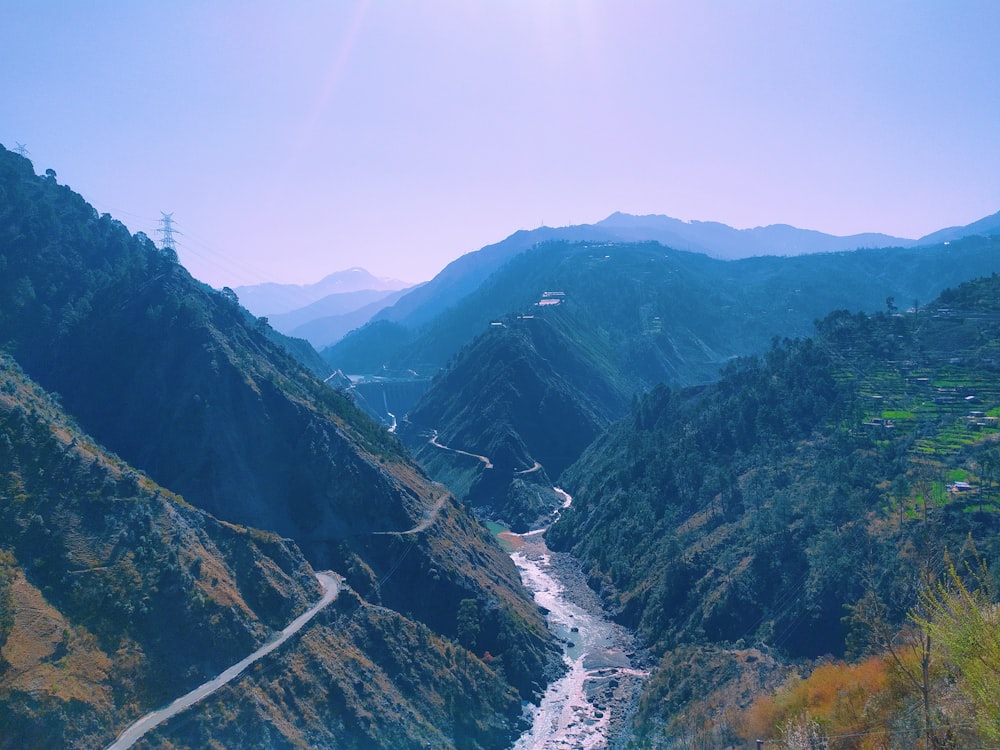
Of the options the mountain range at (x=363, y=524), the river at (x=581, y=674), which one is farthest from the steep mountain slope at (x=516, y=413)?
the river at (x=581, y=674)

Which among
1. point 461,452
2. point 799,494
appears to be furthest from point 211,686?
point 461,452

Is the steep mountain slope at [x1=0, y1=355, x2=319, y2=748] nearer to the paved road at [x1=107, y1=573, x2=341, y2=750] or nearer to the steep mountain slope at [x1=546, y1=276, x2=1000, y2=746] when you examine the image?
the paved road at [x1=107, y1=573, x2=341, y2=750]

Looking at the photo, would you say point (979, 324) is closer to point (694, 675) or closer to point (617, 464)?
point (617, 464)

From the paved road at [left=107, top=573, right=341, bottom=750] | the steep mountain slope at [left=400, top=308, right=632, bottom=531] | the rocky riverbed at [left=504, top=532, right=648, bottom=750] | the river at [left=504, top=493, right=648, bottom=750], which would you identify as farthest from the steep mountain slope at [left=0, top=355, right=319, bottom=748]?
the steep mountain slope at [left=400, top=308, right=632, bottom=531]

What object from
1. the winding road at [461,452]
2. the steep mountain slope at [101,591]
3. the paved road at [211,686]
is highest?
the steep mountain slope at [101,591]

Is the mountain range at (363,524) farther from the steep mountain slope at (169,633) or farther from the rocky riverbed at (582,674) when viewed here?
the rocky riverbed at (582,674)
